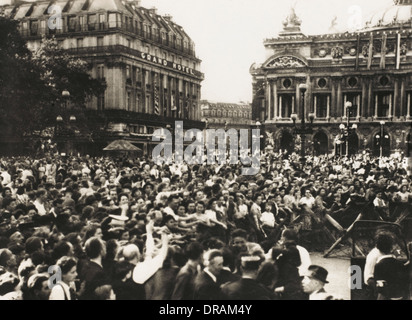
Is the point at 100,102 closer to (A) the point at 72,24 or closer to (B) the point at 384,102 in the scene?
(A) the point at 72,24

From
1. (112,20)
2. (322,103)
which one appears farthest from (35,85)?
(322,103)

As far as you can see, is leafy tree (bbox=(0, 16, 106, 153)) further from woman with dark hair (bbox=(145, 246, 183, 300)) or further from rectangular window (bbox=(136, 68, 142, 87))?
woman with dark hair (bbox=(145, 246, 183, 300))

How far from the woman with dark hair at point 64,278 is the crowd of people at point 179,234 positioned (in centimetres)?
2

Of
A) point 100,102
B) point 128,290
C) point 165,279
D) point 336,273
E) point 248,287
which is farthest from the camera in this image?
point 100,102

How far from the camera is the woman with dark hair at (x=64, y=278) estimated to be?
940 cm

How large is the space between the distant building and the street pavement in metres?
5.58

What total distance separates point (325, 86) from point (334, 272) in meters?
17.9

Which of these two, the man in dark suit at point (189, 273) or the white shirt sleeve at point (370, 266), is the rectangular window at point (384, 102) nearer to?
the white shirt sleeve at point (370, 266)

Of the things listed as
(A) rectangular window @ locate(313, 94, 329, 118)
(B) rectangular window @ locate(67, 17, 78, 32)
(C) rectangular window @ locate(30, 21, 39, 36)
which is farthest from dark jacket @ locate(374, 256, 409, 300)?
(A) rectangular window @ locate(313, 94, 329, 118)

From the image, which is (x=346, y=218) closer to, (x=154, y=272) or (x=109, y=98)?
(x=154, y=272)

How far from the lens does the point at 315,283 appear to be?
9422mm

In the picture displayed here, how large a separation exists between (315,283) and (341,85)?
2012 cm
